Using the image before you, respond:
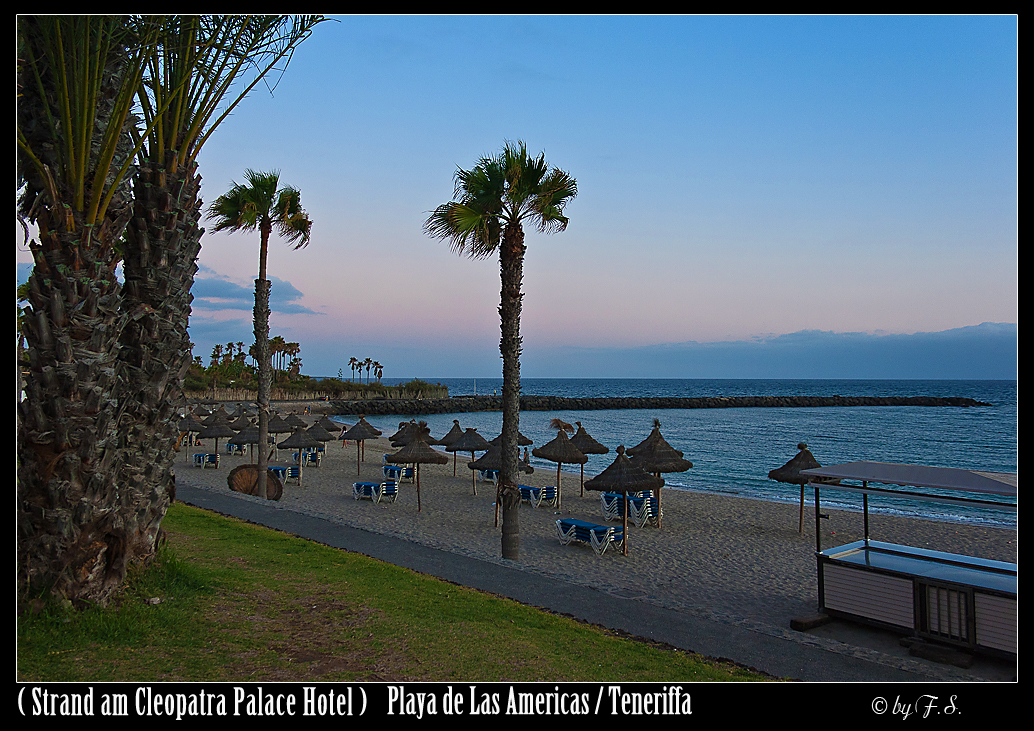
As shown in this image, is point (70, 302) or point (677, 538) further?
point (677, 538)

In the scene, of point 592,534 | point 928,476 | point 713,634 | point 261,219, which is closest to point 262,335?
point 261,219

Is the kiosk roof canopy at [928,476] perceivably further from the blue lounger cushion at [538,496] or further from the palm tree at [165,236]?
the blue lounger cushion at [538,496]

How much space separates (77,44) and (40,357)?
2725 millimetres

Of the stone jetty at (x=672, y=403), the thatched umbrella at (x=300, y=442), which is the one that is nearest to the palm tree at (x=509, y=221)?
the thatched umbrella at (x=300, y=442)

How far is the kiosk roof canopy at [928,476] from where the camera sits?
22.8ft

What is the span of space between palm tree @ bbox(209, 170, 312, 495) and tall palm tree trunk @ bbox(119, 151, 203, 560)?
10.6 meters

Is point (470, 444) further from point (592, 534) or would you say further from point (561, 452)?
point (592, 534)

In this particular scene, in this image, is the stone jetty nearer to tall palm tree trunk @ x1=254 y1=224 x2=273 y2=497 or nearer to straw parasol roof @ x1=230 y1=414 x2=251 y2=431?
straw parasol roof @ x1=230 y1=414 x2=251 y2=431

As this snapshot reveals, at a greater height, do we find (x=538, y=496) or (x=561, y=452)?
(x=561, y=452)

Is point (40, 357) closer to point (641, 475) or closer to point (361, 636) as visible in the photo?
point (361, 636)

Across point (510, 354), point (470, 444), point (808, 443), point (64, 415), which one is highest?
point (510, 354)

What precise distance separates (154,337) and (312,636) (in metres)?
3.36

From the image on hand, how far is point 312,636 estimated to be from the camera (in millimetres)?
6020
